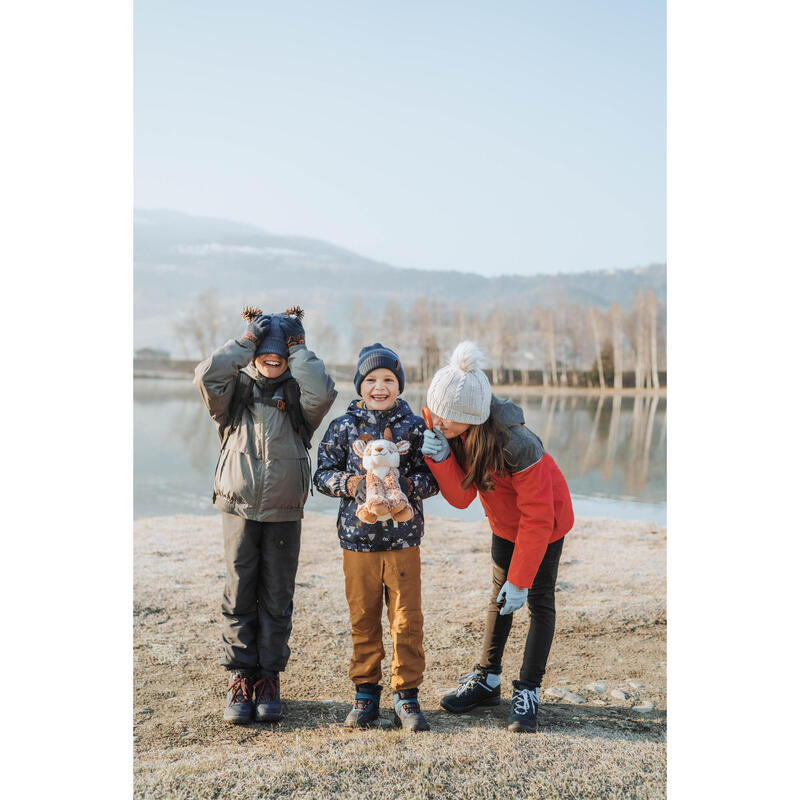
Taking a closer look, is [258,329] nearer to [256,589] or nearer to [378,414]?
[378,414]

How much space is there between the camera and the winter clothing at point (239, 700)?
342cm

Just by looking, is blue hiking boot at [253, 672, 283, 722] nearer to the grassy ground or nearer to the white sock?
the grassy ground

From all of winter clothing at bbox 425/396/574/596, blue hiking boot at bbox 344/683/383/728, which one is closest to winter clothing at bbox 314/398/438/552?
winter clothing at bbox 425/396/574/596

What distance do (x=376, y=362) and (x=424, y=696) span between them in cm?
170

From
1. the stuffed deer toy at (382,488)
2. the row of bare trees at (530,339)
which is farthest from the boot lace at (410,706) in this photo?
the row of bare trees at (530,339)

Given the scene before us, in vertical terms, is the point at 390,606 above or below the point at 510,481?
below

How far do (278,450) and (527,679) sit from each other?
1461 millimetres

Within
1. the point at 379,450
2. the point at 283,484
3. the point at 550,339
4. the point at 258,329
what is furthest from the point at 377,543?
the point at 550,339

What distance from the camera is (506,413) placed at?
3.19 metres

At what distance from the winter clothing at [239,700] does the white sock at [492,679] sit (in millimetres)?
1074

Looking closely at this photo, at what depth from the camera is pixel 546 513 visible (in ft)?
10.5

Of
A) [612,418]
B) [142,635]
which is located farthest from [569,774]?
[612,418]

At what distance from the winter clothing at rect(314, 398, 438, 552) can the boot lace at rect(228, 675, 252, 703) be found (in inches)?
31.5

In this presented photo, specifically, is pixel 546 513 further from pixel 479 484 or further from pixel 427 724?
pixel 427 724
